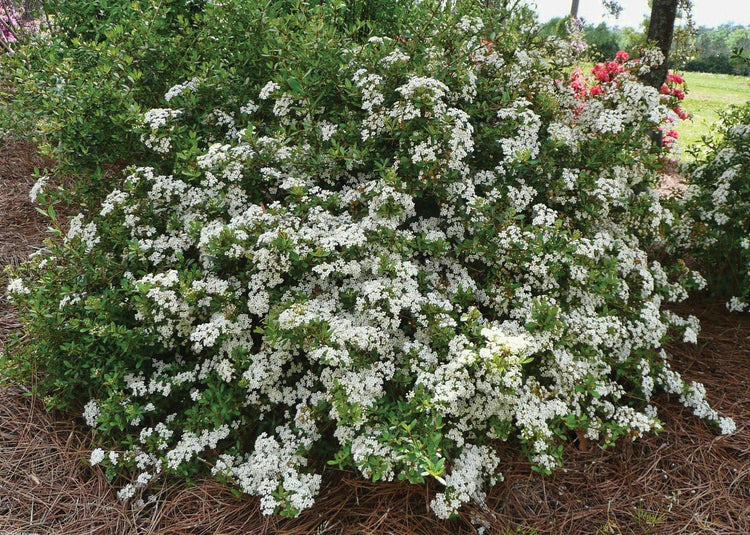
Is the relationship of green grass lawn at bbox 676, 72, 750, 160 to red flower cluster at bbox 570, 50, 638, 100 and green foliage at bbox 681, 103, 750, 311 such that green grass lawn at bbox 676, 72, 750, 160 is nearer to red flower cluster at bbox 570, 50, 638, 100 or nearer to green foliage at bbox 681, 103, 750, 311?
red flower cluster at bbox 570, 50, 638, 100

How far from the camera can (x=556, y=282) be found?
3.09 metres

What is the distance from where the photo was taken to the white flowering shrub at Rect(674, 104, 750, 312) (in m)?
4.07

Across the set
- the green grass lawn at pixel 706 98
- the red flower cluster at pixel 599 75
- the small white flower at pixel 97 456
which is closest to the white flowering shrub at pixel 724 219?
the red flower cluster at pixel 599 75

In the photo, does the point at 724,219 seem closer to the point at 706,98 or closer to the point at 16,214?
the point at 16,214

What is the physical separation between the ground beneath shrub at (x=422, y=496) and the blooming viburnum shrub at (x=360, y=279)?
17cm

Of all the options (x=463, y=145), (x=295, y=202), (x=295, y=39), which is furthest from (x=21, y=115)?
(x=463, y=145)

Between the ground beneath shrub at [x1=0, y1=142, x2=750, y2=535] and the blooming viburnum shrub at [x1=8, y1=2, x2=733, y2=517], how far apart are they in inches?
6.6

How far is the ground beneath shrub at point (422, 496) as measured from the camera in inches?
109

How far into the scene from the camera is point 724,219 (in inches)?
159

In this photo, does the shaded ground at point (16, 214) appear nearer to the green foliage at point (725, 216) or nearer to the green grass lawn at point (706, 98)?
the green foliage at point (725, 216)

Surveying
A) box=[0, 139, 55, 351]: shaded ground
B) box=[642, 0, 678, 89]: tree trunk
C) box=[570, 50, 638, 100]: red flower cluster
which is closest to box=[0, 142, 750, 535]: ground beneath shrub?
box=[0, 139, 55, 351]: shaded ground

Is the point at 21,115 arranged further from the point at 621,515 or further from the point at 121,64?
the point at 621,515

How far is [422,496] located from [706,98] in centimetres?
1654

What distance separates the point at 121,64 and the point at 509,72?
2.48 m
